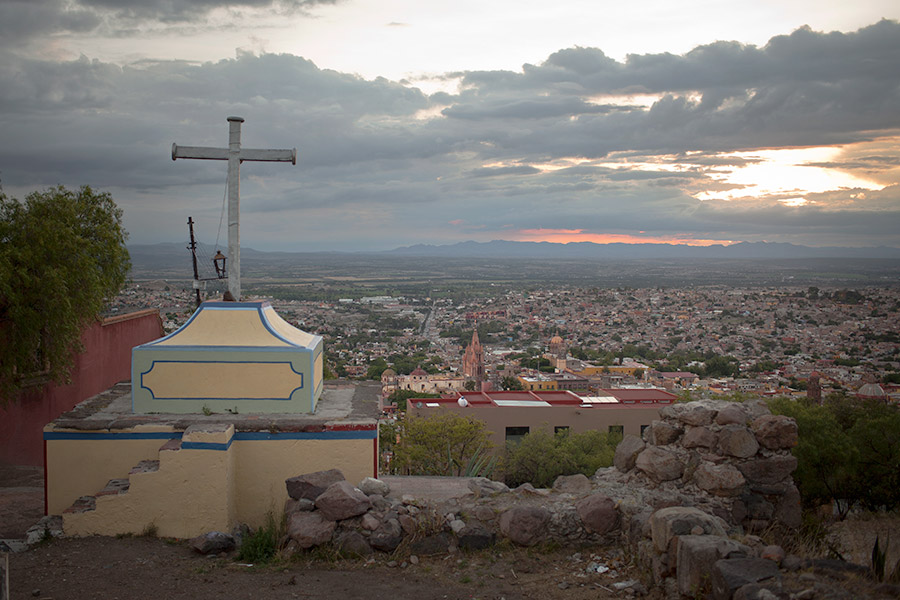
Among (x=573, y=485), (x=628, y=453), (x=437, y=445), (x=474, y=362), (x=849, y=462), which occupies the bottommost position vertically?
(x=474, y=362)

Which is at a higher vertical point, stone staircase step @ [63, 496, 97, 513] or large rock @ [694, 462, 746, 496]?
large rock @ [694, 462, 746, 496]

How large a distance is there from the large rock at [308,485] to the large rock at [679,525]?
3.17m

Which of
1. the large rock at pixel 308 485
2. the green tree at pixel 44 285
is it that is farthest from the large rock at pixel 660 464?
the green tree at pixel 44 285

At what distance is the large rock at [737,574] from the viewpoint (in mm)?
3740

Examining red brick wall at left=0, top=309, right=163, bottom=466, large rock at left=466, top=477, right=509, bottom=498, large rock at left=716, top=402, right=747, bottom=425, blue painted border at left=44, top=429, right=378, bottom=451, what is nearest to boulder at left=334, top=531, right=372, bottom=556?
large rock at left=466, top=477, right=509, bottom=498

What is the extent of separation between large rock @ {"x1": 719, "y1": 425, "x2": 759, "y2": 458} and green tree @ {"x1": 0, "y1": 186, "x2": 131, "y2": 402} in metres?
9.34

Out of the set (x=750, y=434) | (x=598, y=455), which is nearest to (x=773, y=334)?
(x=598, y=455)

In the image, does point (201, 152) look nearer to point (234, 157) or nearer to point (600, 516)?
point (234, 157)

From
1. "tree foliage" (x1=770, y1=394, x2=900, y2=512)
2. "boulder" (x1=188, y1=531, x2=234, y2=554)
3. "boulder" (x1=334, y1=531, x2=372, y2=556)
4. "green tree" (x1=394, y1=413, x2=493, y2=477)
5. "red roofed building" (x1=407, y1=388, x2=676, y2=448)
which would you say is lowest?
"red roofed building" (x1=407, y1=388, x2=676, y2=448)

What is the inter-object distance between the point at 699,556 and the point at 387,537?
8.61ft

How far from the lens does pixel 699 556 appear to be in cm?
411

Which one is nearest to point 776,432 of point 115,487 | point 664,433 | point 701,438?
point 701,438

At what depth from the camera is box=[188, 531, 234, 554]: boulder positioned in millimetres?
5715

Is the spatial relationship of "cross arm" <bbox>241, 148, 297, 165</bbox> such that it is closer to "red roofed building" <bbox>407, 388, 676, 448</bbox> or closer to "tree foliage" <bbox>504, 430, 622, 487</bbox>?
"tree foliage" <bbox>504, 430, 622, 487</bbox>
